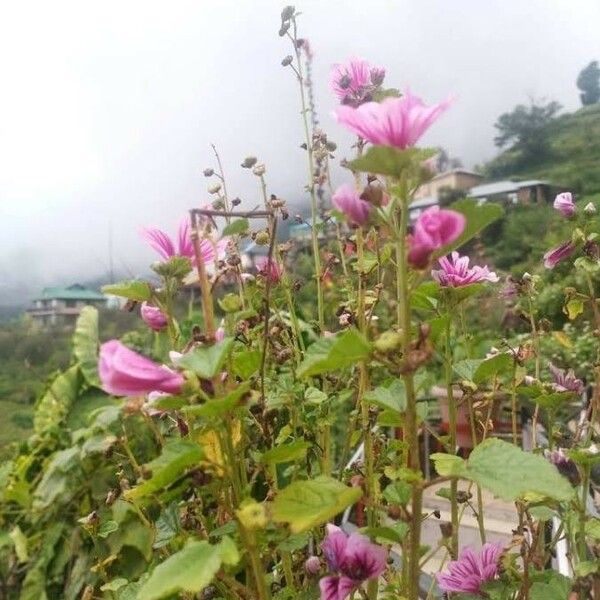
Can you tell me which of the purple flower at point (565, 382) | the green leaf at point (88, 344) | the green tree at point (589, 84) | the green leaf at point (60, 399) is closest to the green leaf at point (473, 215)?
the purple flower at point (565, 382)

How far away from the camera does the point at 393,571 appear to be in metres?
0.58

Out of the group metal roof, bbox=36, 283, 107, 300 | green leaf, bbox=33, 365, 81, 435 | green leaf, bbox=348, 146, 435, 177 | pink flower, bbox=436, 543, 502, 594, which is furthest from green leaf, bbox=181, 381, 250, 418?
metal roof, bbox=36, 283, 107, 300

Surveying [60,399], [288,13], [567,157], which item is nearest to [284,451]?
[288,13]

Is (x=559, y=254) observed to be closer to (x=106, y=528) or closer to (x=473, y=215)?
(x=473, y=215)

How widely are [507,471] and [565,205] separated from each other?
0.31 m

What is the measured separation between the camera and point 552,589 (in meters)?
0.43

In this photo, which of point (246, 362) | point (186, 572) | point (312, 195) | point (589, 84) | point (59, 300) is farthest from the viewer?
point (589, 84)

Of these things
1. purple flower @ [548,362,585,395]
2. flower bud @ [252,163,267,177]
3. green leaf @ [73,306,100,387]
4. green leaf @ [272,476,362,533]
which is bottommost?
green leaf @ [73,306,100,387]

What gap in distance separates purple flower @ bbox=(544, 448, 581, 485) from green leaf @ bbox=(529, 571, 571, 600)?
0.24 feet

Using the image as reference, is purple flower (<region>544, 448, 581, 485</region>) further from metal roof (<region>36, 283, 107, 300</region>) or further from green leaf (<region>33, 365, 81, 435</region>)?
metal roof (<region>36, 283, 107, 300</region>)

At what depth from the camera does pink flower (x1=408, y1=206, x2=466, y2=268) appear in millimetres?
298

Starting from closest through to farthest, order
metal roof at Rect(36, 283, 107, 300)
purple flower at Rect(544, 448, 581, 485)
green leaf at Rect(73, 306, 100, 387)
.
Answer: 1. purple flower at Rect(544, 448, 581, 485)
2. green leaf at Rect(73, 306, 100, 387)
3. metal roof at Rect(36, 283, 107, 300)

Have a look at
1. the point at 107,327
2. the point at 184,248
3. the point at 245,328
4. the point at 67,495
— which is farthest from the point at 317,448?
the point at 107,327

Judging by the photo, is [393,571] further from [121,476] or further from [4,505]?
[4,505]
